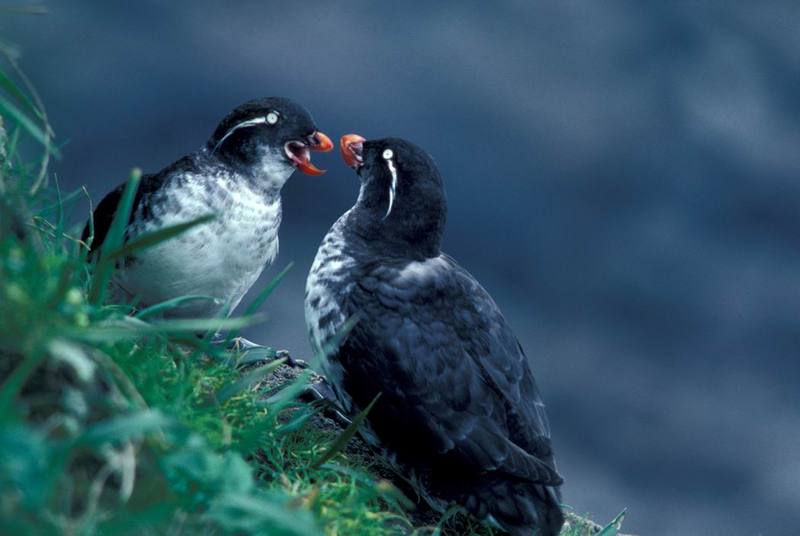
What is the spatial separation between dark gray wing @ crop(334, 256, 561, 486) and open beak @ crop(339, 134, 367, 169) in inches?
30.2

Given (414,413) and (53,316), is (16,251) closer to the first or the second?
(53,316)

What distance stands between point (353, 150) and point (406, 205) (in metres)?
0.57

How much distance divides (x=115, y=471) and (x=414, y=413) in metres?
1.56

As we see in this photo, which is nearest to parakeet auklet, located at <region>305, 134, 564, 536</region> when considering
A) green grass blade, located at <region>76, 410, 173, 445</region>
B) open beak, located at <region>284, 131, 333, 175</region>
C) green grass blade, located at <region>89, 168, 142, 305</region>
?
open beak, located at <region>284, 131, 333, 175</region>

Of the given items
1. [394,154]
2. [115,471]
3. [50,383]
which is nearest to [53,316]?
[50,383]

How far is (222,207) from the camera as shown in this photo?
169 inches

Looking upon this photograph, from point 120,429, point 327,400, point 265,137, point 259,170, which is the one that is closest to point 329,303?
point 327,400

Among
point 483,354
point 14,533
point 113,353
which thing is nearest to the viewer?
point 14,533

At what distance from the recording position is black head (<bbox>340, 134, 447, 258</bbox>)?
165 inches

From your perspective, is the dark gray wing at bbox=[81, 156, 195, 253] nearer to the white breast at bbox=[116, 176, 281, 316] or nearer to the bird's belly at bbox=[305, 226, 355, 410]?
the white breast at bbox=[116, 176, 281, 316]

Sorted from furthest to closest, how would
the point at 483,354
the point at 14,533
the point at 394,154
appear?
the point at 394,154 < the point at 483,354 < the point at 14,533

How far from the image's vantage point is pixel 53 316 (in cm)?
221

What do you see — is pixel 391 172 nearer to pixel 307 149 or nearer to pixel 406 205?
pixel 406 205

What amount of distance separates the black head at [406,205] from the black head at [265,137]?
365 millimetres
